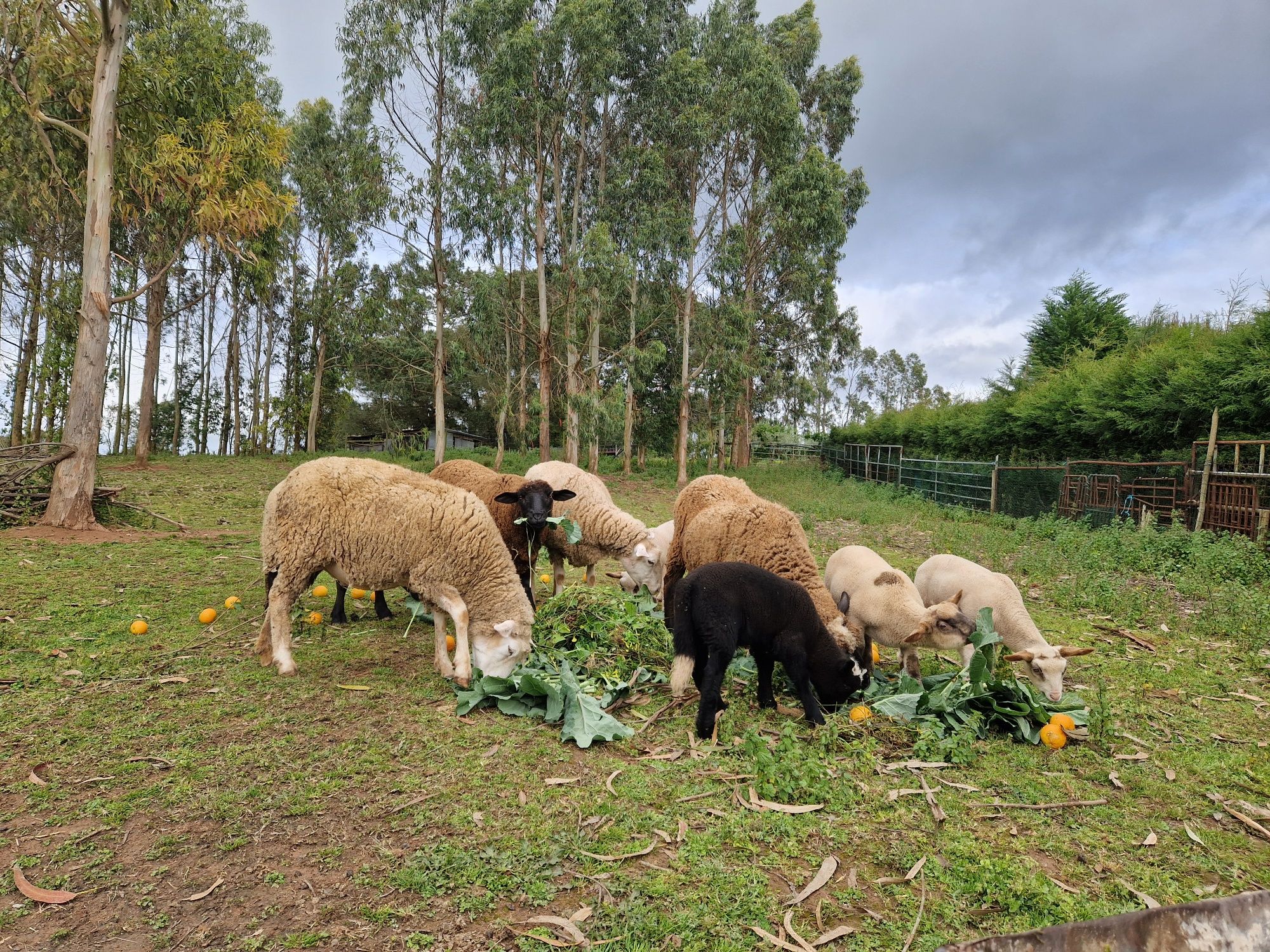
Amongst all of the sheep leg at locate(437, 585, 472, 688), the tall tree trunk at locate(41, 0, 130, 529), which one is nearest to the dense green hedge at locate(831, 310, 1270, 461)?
the sheep leg at locate(437, 585, 472, 688)

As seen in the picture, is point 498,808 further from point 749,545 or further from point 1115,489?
point 1115,489

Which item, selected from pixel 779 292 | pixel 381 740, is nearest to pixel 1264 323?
pixel 381 740

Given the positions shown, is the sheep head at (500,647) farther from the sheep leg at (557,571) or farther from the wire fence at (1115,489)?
the wire fence at (1115,489)

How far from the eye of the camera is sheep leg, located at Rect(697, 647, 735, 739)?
4.46 meters

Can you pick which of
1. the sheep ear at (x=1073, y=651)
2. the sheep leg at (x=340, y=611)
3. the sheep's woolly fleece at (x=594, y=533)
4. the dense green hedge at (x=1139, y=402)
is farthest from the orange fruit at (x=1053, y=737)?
the dense green hedge at (x=1139, y=402)

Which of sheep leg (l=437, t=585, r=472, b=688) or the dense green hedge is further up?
the dense green hedge

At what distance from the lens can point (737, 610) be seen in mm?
4605

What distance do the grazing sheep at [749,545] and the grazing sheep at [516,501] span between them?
139 cm

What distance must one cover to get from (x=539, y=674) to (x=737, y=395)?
926 inches

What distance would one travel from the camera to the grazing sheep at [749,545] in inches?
221

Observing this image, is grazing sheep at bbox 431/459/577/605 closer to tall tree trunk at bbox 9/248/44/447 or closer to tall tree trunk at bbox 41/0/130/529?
tall tree trunk at bbox 41/0/130/529

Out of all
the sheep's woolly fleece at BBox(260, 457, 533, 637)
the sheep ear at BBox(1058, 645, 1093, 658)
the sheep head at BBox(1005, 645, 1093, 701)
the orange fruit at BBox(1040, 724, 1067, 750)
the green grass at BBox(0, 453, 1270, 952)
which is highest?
the sheep's woolly fleece at BBox(260, 457, 533, 637)

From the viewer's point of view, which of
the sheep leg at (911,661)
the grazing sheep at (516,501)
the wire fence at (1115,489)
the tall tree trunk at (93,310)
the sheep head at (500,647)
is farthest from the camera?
the wire fence at (1115,489)

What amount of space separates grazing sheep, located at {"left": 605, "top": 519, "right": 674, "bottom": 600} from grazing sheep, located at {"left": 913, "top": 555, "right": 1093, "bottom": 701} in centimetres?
309
